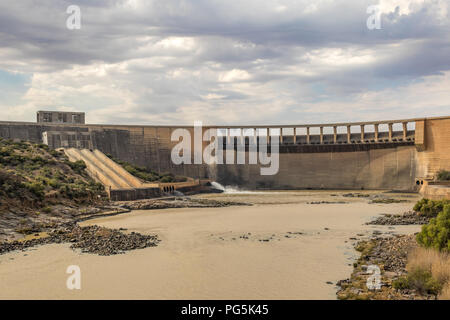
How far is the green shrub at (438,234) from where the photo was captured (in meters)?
15.5

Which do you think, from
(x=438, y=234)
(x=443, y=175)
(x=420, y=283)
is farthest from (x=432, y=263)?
(x=443, y=175)

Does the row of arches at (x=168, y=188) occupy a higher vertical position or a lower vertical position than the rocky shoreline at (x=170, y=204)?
higher

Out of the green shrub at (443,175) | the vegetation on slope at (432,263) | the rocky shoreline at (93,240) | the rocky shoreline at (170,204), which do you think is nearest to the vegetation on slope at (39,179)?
the rocky shoreline at (170,204)

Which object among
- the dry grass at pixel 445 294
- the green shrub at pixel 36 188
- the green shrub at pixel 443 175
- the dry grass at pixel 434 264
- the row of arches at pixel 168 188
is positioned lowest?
the dry grass at pixel 445 294

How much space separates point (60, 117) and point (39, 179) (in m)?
28.9

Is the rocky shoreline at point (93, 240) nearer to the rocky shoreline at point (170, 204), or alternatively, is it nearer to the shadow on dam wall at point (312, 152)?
the rocky shoreline at point (170, 204)

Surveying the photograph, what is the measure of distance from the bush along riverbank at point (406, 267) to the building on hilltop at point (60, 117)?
51817 millimetres

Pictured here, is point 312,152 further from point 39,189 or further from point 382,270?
point 382,270

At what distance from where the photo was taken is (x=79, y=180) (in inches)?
1598

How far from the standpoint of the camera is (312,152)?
6556cm

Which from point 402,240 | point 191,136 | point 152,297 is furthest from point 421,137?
point 152,297

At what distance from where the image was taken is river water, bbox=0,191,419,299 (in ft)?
44.7
